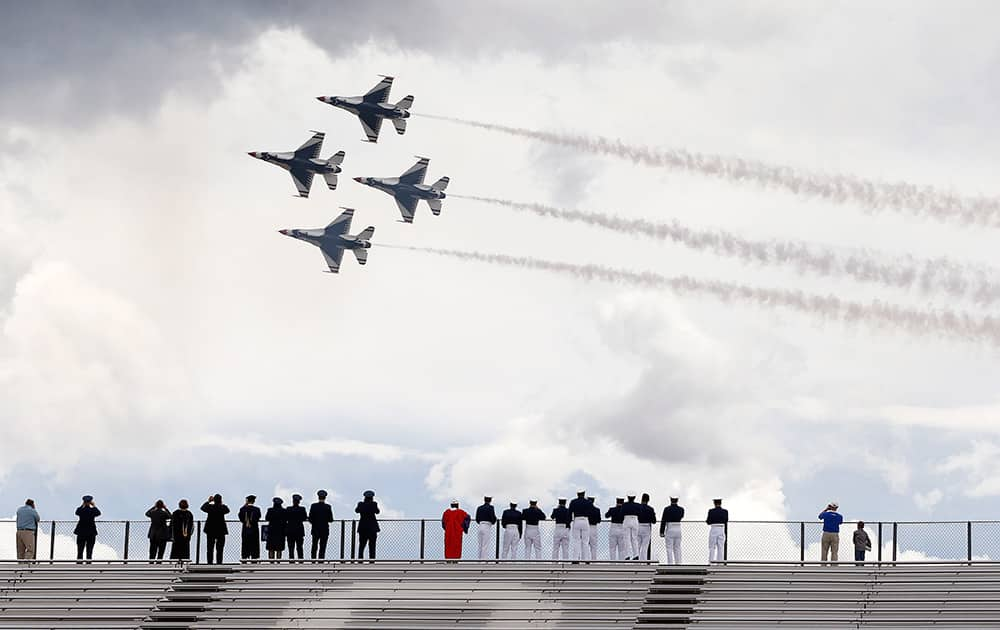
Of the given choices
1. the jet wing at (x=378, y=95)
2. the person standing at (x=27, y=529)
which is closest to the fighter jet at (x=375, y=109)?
the jet wing at (x=378, y=95)

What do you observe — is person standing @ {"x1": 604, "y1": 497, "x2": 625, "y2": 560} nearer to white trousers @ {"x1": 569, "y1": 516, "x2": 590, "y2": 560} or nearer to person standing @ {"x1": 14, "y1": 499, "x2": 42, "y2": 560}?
white trousers @ {"x1": 569, "y1": 516, "x2": 590, "y2": 560}

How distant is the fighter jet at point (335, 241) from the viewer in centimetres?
8038

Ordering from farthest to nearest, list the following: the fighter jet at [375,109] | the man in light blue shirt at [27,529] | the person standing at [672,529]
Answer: the fighter jet at [375,109] → the man in light blue shirt at [27,529] → the person standing at [672,529]

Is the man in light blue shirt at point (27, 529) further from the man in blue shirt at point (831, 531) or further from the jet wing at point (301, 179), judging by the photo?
the jet wing at point (301, 179)

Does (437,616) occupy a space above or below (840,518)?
below

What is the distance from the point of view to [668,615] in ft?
123

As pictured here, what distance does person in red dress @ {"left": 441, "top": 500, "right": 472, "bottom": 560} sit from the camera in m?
41.7

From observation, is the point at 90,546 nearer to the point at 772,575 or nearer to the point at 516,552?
the point at 516,552

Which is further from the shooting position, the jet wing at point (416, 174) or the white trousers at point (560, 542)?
the jet wing at point (416, 174)

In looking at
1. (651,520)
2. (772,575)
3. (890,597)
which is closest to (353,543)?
(651,520)

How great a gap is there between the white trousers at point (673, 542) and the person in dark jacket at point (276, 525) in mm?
9240

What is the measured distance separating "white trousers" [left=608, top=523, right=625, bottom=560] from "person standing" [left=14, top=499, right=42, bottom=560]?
14631 millimetres

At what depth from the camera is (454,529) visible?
41719mm

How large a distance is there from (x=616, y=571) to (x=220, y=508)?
953cm
